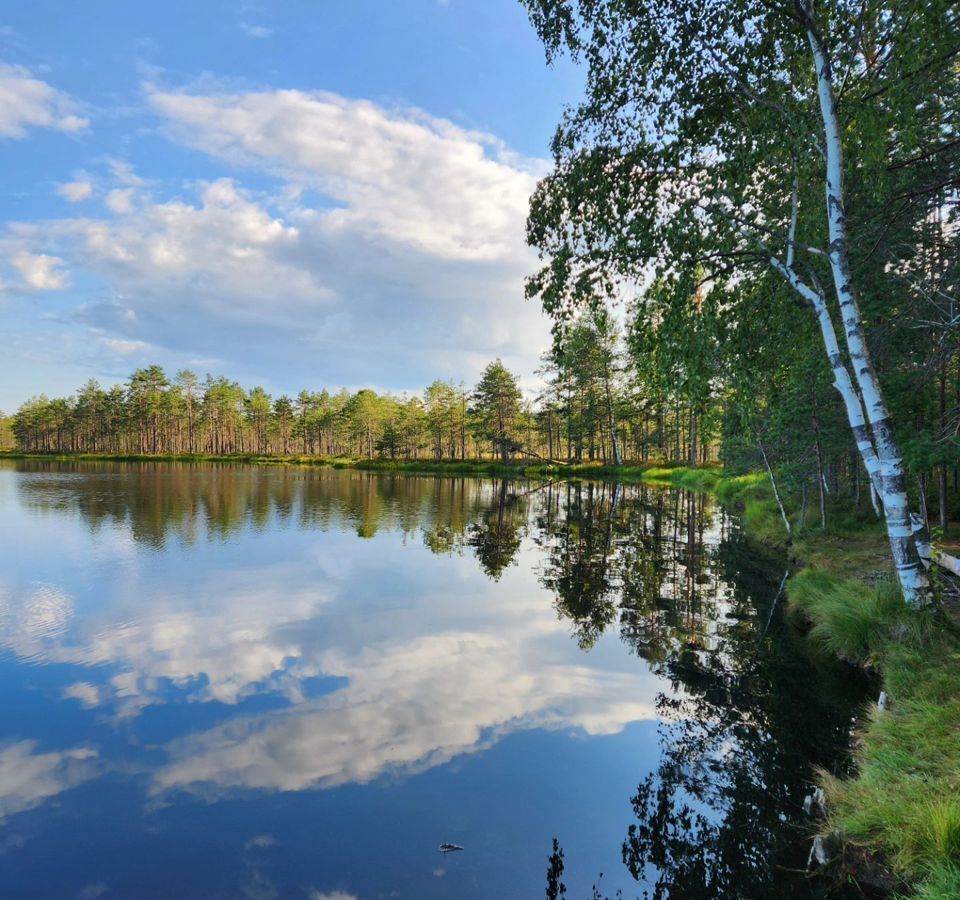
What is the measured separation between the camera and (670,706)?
10367mm

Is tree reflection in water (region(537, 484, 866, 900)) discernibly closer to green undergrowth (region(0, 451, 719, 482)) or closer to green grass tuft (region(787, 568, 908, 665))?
green grass tuft (region(787, 568, 908, 665))

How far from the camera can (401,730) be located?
9469mm

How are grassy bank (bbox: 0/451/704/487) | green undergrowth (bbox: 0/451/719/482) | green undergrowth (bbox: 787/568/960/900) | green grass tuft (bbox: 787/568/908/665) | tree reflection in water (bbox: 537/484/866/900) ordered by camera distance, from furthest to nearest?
1. grassy bank (bbox: 0/451/704/487)
2. green undergrowth (bbox: 0/451/719/482)
3. green grass tuft (bbox: 787/568/908/665)
4. tree reflection in water (bbox: 537/484/866/900)
5. green undergrowth (bbox: 787/568/960/900)

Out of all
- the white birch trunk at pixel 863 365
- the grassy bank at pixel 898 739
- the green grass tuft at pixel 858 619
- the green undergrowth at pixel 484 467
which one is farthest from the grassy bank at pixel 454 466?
the white birch trunk at pixel 863 365

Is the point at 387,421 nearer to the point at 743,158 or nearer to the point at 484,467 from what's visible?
the point at 484,467

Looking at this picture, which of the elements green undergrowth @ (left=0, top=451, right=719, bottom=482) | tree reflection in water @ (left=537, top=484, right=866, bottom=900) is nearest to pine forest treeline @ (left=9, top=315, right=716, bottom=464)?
green undergrowth @ (left=0, top=451, right=719, bottom=482)

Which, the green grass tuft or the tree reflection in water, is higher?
the green grass tuft

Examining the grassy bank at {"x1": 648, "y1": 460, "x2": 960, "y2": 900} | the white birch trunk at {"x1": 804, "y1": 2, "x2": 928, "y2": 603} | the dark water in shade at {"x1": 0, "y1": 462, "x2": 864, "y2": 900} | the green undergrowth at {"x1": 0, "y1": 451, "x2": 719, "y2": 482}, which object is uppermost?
the white birch trunk at {"x1": 804, "y1": 2, "x2": 928, "y2": 603}

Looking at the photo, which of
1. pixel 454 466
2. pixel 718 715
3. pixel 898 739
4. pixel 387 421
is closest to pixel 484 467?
pixel 454 466

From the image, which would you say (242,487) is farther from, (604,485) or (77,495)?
(604,485)

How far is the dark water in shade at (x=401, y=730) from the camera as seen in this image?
6.39 m

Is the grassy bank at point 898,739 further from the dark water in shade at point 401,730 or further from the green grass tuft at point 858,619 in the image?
the dark water in shade at point 401,730

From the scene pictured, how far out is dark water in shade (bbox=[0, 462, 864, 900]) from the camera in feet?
21.0

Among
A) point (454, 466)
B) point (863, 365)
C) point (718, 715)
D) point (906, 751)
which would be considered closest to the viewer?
point (906, 751)
